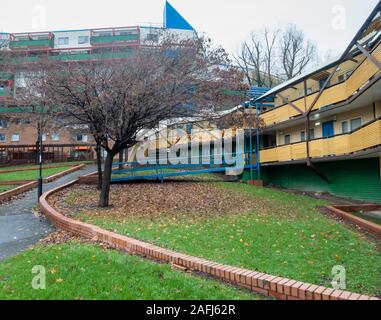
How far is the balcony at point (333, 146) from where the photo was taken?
42.9 feet

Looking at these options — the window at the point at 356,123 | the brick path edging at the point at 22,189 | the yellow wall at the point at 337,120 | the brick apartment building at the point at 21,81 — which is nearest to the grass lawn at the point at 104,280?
the brick path edging at the point at 22,189

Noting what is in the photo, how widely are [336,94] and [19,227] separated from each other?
15.5 m

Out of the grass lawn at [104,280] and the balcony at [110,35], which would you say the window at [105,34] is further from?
the grass lawn at [104,280]

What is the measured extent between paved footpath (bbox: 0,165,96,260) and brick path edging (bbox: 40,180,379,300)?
1.47m

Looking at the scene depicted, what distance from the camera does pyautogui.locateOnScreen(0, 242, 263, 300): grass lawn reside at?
4.25m

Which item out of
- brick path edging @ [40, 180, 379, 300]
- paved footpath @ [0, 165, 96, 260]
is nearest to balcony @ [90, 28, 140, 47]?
paved footpath @ [0, 165, 96, 260]

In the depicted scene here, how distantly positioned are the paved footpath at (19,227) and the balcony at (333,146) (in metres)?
12.1

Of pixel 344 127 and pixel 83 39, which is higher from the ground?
pixel 83 39

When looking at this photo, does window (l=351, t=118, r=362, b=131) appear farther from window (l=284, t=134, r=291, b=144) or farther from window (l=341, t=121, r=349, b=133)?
window (l=284, t=134, r=291, b=144)

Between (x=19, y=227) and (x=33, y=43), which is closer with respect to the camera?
(x=19, y=227)

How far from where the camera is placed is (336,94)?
16953mm

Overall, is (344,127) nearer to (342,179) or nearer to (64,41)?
(342,179)

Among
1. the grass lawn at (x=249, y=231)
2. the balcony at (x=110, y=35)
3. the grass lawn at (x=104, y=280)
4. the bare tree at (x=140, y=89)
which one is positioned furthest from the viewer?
the balcony at (x=110, y=35)

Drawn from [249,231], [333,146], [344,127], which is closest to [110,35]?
[344,127]
